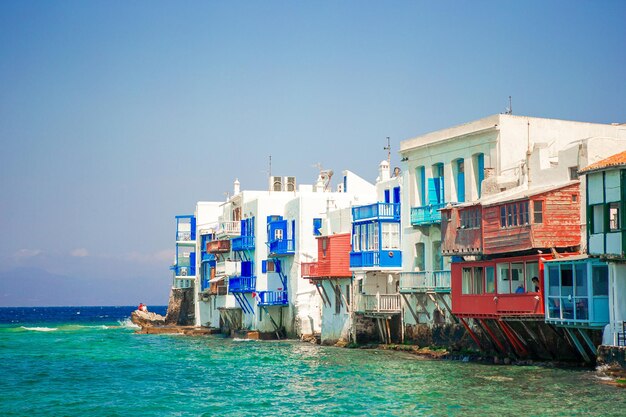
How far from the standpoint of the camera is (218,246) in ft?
246

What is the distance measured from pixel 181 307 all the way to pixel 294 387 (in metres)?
54.8

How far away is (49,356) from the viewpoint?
5922cm

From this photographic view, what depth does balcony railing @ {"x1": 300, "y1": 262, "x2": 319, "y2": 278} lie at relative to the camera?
2252 inches

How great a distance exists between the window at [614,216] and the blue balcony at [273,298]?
33.2m

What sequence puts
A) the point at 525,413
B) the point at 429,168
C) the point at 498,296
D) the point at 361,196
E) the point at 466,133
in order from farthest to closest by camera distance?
the point at 361,196 < the point at 429,168 < the point at 466,133 < the point at 498,296 < the point at 525,413

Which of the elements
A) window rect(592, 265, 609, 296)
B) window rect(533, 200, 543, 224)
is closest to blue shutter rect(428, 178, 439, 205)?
window rect(533, 200, 543, 224)

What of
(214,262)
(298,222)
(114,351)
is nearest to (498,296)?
(298,222)

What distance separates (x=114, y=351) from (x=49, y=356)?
170 inches

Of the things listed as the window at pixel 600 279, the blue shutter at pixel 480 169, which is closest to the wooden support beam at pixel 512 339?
the window at pixel 600 279

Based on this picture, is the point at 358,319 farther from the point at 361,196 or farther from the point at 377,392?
the point at 377,392

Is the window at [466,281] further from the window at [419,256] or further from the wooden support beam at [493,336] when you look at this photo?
the window at [419,256]

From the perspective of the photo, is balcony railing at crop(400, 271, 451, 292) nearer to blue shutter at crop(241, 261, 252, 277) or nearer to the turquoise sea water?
the turquoise sea water

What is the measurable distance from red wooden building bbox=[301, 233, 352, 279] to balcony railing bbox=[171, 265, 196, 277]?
33187mm

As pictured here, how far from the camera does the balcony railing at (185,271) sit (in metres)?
87.6
